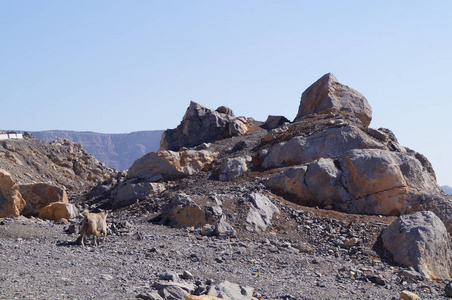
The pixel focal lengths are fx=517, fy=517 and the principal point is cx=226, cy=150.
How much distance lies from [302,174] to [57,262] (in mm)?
10150

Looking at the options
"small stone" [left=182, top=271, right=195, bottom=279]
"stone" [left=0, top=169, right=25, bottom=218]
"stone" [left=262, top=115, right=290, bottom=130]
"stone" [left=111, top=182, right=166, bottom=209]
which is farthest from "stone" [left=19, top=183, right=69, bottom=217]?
"stone" [left=262, top=115, right=290, bottom=130]

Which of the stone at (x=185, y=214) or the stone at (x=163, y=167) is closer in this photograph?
the stone at (x=185, y=214)

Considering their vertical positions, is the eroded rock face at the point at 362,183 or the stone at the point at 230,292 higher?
the eroded rock face at the point at 362,183

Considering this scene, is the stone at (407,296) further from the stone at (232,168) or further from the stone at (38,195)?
the stone at (38,195)

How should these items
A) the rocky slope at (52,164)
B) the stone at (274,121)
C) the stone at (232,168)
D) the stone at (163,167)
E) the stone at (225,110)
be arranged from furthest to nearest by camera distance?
the rocky slope at (52,164)
the stone at (225,110)
the stone at (274,121)
the stone at (163,167)
the stone at (232,168)

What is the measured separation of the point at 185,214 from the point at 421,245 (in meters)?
6.62

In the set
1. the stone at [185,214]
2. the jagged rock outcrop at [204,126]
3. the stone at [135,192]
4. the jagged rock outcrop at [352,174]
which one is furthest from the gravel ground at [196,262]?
the jagged rock outcrop at [204,126]

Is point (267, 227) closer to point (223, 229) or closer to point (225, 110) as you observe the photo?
point (223, 229)

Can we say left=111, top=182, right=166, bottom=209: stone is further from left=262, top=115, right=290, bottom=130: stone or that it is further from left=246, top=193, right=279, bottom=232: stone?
left=262, top=115, right=290, bottom=130: stone

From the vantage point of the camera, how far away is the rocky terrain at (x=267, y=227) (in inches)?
356

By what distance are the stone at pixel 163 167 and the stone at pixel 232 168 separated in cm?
155

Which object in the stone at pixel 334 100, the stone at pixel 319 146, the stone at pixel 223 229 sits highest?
the stone at pixel 334 100

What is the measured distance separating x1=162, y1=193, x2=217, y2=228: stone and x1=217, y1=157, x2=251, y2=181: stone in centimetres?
410

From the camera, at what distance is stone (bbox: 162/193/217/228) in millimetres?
15195
